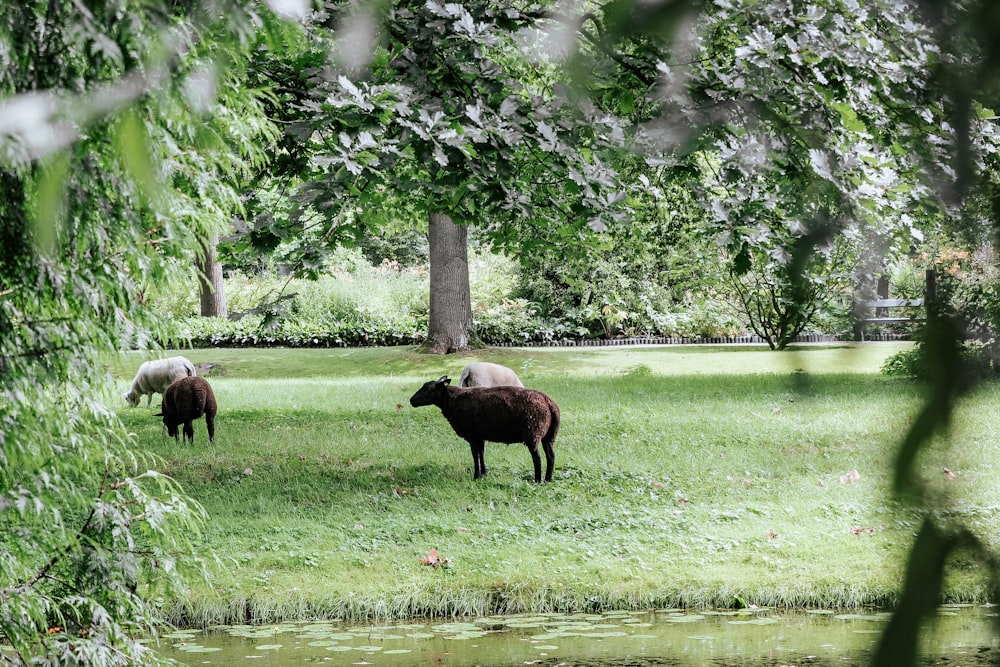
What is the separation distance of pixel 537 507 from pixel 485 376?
7.11 feet

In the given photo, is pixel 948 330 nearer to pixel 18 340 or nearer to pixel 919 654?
pixel 919 654

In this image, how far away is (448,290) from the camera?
1491cm

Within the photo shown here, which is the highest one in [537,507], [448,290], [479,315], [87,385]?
[448,290]

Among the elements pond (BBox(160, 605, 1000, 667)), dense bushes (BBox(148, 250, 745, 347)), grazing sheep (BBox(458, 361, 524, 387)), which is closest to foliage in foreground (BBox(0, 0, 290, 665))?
pond (BBox(160, 605, 1000, 667))

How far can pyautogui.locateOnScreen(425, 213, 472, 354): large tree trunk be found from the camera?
14914 mm

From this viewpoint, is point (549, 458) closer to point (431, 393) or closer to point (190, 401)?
point (431, 393)

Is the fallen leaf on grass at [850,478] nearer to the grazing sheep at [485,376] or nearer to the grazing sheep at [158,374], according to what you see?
the grazing sheep at [485,376]

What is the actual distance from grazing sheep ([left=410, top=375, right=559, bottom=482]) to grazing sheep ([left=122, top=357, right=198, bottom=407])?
12.6 feet

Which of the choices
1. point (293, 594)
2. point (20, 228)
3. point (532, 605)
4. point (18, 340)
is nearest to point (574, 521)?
point (532, 605)

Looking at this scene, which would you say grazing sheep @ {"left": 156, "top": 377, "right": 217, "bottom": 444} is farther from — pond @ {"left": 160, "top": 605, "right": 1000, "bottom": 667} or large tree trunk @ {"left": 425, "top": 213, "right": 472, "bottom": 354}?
large tree trunk @ {"left": 425, "top": 213, "right": 472, "bottom": 354}

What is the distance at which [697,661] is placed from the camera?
4918 mm

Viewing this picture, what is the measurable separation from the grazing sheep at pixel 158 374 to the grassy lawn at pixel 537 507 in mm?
264

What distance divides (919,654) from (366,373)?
14.1 m

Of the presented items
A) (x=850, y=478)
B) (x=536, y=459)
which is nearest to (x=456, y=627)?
(x=536, y=459)
